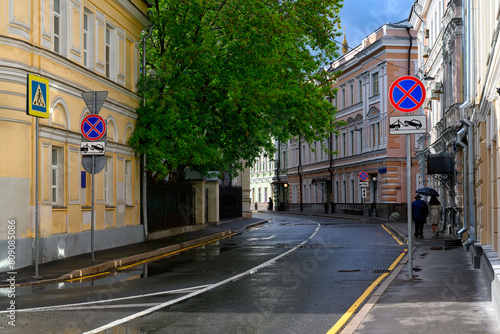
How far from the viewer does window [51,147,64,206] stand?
1870 cm

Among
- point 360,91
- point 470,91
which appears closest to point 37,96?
point 470,91

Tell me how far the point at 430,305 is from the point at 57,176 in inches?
456

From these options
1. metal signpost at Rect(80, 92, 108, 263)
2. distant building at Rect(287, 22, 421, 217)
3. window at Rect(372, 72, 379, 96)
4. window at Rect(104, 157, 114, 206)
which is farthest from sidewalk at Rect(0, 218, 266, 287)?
window at Rect(372, 72, 379, 96)

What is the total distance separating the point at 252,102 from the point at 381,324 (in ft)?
52.7

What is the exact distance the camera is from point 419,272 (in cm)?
1478

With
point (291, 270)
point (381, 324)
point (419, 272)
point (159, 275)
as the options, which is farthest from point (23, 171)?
point (381, 324)

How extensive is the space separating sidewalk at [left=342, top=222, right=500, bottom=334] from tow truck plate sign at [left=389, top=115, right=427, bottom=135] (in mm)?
2694

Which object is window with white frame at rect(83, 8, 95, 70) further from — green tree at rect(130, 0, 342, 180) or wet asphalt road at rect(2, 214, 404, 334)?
wet asphalt road at rect(2, 214, 404, 334)

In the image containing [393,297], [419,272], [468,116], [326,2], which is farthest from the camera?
[326,2]

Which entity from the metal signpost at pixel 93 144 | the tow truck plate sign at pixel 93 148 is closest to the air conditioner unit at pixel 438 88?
the metal signpost at pixel 93 144

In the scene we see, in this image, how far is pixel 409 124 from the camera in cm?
1306

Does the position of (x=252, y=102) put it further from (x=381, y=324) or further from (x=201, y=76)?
(x=381, y=324)

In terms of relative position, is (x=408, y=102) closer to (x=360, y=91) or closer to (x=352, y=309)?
(x=352, y=309)

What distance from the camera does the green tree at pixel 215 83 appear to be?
79.2ft
